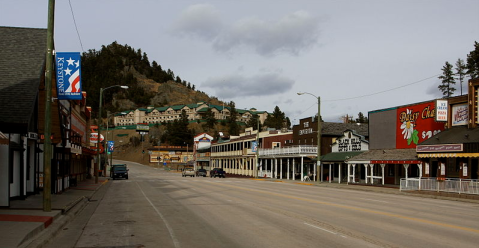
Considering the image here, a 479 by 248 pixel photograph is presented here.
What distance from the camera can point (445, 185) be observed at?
97.2 feet

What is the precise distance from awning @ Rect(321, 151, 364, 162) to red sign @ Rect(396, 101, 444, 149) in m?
6.13

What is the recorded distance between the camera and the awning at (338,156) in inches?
1812

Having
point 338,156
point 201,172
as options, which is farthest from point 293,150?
point 201,172

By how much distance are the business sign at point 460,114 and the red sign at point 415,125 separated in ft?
5.12

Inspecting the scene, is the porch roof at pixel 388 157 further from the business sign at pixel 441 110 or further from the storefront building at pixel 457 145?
the business sign at pixel 441 110

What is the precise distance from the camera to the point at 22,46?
20578mm

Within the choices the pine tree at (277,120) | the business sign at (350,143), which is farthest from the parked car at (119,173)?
the pine tree at (277,120)

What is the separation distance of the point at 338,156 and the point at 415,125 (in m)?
11.5

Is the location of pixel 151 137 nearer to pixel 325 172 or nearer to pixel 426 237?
pixel 325 172

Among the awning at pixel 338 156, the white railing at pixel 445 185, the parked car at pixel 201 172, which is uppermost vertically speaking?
the awning at pixel 338 156

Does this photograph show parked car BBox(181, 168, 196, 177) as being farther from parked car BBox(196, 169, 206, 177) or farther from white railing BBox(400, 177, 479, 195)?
white railing BBox(400, 177, 479, 195)

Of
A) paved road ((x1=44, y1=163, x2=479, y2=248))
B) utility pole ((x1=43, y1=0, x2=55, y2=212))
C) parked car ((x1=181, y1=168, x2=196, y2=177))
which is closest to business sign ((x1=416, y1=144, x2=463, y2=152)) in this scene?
paved road ((x1=44, y1=163, x2=479, y2=248))

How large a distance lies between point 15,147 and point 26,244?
925 centimetres

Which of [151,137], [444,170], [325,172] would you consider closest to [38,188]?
[444,170]
